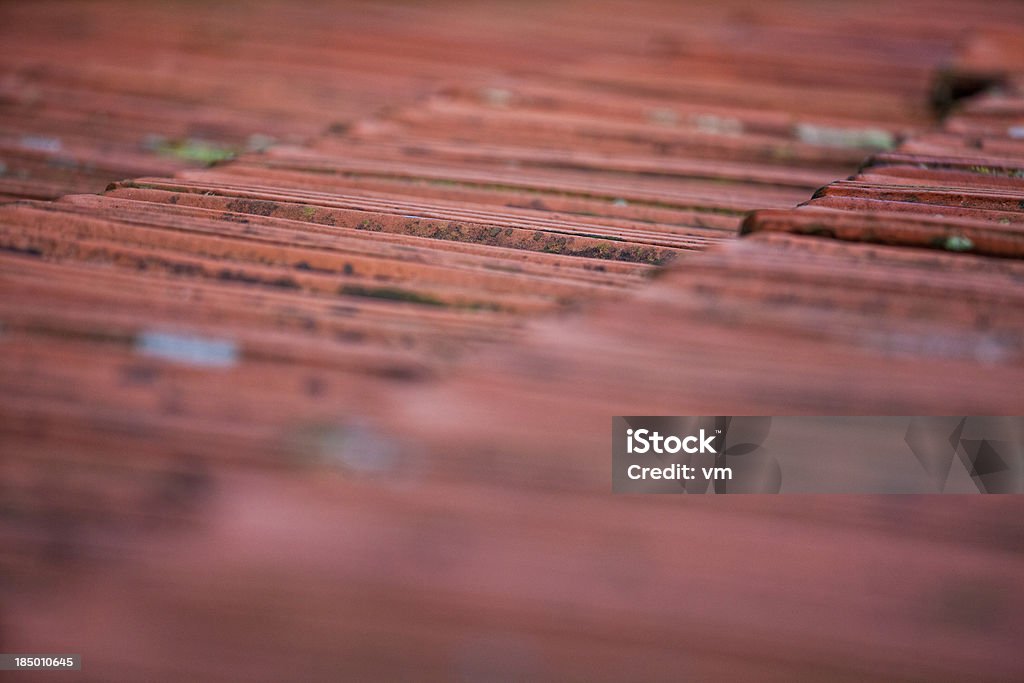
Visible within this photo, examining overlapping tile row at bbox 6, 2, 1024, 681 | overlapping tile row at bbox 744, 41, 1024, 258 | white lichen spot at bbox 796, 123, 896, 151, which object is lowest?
overlapping tile row at bbox 6, 2, 1024, 681

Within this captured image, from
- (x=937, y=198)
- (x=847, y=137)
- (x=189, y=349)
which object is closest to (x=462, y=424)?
(x=189, y=349)

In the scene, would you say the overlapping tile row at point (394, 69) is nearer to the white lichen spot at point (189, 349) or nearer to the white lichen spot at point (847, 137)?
the white lichen spot at point (847, 137)

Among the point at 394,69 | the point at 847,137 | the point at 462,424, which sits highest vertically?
the point at 394,69

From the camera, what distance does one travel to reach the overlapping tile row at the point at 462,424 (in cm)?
58

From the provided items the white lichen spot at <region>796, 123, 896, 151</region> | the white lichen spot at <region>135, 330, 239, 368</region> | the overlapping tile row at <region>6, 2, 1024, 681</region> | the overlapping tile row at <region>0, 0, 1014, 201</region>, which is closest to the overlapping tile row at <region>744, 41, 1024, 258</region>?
the overlapping tile row at <region>6, 2, 1024, 681</region>

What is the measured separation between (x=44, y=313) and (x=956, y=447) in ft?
3.04

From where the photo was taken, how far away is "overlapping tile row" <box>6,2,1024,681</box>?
583mm

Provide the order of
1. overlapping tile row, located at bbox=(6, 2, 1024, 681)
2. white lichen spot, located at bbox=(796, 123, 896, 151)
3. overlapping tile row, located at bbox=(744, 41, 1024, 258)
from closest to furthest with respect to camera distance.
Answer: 1. overlapping tile row, located at bbox=(6, 2, 1024, 681)
2. overlapping tile row, located at bbox=(744, 41, 1024, 258)
3. white lichen spot, located at bbox=(796, 123, 896, 151)

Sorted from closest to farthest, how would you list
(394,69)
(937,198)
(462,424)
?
1. (462,424)
2. (937,198)
3. (394,69)

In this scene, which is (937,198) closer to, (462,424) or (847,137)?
(847,137)

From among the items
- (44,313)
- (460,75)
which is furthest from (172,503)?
(460,75)

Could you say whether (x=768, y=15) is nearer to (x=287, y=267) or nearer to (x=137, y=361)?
(x=287, y=267)

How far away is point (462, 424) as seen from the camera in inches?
27.9

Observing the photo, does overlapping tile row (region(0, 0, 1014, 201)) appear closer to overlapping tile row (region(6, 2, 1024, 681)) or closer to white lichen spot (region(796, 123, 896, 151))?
white lichen spot (region(796, 123, 896, 151))
